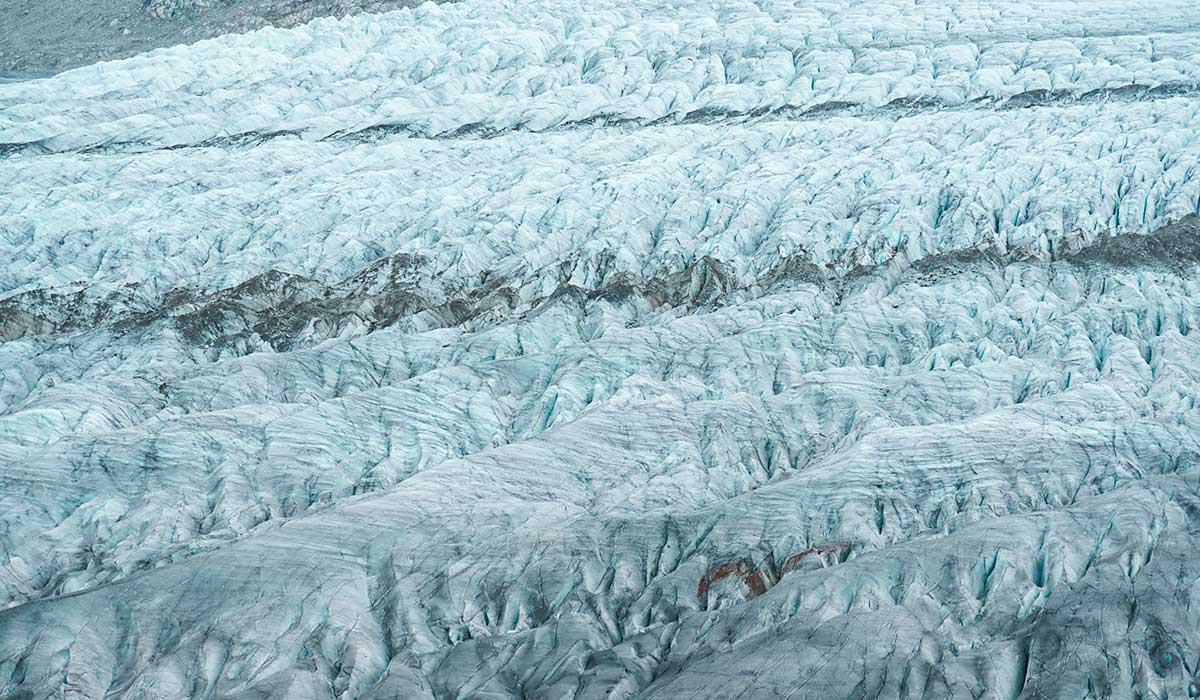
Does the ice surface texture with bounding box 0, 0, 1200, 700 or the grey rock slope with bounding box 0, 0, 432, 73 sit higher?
the grey rock slope with bounding box 0, 0, 432, 73

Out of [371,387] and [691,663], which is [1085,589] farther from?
[371,387]

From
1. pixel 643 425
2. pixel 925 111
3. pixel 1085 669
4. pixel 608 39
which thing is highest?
pixel 608 39

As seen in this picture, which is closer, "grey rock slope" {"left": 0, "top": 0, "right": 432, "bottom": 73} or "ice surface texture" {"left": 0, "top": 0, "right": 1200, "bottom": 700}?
"ice surface texture" {"left": 0, "top": 0, "right": 1200, "bottom": 700}

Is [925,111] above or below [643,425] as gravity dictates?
above

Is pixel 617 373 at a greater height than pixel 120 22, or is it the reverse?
pixel 120 22

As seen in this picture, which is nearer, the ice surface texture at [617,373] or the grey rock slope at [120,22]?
the ice surface texture at [617,373]

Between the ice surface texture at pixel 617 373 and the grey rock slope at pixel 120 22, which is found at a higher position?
the grey rock slope at pixel 120 22

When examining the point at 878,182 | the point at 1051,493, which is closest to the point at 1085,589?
the point at 1051,493

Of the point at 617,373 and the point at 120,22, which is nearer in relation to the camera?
the point at 617,373
